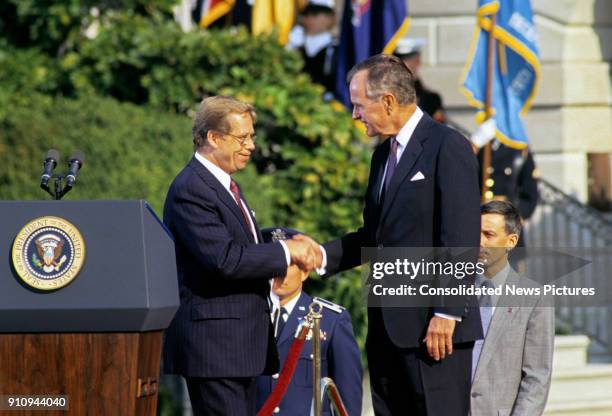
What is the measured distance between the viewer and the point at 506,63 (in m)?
11.5

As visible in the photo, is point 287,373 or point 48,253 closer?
point 48,253

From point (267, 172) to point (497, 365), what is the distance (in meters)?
5.86

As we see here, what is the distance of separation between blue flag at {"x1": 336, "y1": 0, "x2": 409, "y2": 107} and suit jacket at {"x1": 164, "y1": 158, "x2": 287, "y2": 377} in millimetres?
6450

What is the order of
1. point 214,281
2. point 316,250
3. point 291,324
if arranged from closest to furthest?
point 214,281
point 316,250
point 291,324

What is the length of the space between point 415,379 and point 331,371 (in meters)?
0.83

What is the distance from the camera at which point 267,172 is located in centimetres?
1141

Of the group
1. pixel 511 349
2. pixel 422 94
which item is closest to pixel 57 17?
pixel 422 94

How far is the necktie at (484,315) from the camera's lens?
5801 millimetres

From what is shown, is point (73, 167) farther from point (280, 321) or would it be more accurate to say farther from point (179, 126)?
point (179, 126)

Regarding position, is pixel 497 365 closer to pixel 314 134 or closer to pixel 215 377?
pixel 215 377

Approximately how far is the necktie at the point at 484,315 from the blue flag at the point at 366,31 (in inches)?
248

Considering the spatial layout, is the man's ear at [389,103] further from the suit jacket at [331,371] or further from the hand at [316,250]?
the suit jacket at [331,371]

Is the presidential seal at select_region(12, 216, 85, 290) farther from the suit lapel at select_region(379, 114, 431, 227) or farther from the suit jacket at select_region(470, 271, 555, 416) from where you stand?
the suit jacket at select_region(470, 271, 555, 416)

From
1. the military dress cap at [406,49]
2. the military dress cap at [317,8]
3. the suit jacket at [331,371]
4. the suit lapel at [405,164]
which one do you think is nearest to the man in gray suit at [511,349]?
the suit lapel at [405,164]
